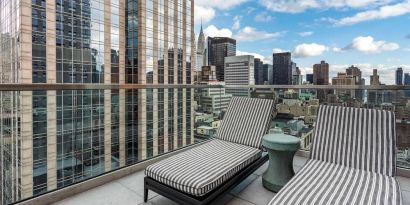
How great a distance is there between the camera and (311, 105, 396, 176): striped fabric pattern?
208 cm

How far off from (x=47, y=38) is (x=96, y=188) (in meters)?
12.2

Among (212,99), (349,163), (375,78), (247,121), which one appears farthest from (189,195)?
(375,78)

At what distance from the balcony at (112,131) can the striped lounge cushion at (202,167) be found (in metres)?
0.37

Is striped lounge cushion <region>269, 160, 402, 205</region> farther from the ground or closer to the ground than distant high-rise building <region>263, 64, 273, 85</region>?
closer to the ground

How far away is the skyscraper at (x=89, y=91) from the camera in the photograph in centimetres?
237

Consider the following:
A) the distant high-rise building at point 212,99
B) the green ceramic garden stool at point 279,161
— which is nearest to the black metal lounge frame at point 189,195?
the green ceramic garden stool at point 279,161

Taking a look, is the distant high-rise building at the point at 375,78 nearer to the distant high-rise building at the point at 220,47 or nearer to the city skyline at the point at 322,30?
the city skyline at the point at 322,30

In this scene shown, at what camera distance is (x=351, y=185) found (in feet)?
5.56

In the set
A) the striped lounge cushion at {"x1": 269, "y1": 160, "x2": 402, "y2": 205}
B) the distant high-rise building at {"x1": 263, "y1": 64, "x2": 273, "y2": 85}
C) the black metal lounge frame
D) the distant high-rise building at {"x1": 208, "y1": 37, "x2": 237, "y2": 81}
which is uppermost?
the distant high-rise building at {"x1": 208, "y1": 37, "x2": 237, "y2": 81}

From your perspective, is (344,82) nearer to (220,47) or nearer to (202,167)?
(202,167)

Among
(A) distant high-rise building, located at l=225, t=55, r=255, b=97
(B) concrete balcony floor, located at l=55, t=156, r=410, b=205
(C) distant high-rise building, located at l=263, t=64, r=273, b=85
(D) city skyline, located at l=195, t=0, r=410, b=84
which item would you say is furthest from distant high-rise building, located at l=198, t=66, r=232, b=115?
(D) city skyline, located at l=195, t=0, r=410, b=84

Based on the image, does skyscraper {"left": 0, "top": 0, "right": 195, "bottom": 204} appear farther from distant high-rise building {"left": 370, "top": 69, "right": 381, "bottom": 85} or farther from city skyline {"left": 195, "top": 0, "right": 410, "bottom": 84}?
city skyline {"left": 195, "top": 0, "right": 410, "bottom": 84}

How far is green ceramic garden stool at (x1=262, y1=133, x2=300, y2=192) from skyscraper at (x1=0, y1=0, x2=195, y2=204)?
5.21 feet

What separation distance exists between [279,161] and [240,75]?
441cm
